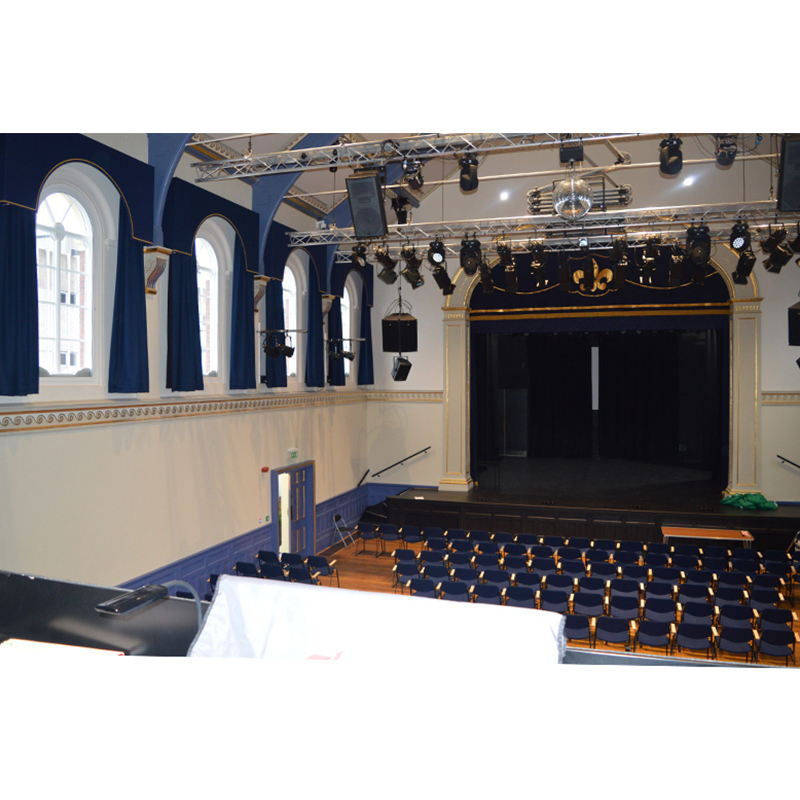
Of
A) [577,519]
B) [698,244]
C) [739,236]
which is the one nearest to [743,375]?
[577,519]

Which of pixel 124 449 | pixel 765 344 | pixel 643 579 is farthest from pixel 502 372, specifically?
pixel 124 449

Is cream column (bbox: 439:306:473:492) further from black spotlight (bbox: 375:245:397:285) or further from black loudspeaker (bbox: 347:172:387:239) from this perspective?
black loudspeaker (bbox: 347:172:387:239)

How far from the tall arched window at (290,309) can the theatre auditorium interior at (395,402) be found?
6 cm

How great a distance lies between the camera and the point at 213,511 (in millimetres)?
9945

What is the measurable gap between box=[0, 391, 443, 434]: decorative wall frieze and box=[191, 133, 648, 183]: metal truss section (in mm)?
3583

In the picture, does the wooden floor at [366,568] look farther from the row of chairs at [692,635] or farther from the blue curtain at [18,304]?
the blue curtain at [18,304]

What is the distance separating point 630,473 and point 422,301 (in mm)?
7256

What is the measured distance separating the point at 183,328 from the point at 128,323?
41.9 inches

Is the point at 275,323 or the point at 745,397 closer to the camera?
the point at 275,323

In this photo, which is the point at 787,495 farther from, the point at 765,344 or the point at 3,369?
the point at 3,369

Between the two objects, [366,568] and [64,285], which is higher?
[64,285]

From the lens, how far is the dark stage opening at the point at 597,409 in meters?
16.5

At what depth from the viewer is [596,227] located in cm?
1124

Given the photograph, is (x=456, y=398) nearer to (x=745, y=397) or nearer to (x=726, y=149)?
(x=745, y=397)
